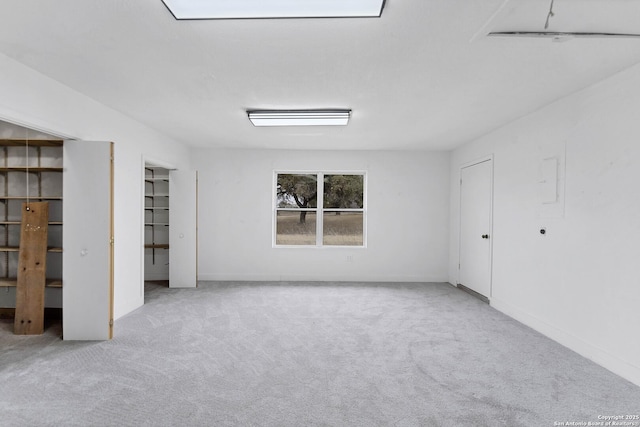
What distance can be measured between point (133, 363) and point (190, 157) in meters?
4.10

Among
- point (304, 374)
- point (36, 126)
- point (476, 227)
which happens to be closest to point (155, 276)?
point (36, 126)

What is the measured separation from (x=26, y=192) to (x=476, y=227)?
6210mm

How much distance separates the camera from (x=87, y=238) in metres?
3.28

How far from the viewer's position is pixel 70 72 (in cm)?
280

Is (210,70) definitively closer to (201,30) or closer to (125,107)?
(201,30)

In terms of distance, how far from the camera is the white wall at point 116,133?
265 centimetres

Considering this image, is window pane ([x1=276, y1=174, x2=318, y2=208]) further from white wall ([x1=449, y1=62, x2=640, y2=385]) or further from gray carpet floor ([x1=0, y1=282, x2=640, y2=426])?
white wall ([x1=449, y1=62, x2=640, y2=385])

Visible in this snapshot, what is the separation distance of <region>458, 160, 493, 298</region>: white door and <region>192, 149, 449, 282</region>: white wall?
1.96 ft

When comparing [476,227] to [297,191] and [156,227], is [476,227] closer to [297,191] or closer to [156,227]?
[297,191]

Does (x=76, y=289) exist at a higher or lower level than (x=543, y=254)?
lower

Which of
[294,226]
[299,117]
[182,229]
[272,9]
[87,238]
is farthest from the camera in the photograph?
[294,226]

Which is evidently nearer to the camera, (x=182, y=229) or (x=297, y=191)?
(x=182, y=229)

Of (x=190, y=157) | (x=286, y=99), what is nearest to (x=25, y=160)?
(x=190, y=157)

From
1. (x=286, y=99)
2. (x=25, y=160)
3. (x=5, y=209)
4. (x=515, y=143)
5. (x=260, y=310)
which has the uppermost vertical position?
(x=286, y=99)
